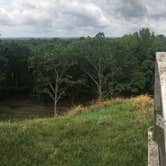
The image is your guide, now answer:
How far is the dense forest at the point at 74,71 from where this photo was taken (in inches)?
1179

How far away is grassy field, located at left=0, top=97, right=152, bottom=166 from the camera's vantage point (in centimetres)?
487

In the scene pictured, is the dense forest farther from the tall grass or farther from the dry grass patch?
the tall grass

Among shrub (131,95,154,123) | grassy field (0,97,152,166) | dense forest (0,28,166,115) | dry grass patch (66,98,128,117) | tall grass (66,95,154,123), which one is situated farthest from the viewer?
dense forest (0,28,166,115)

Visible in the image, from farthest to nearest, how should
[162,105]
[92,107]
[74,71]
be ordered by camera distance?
[74,71] < [92,107] < [162,105]

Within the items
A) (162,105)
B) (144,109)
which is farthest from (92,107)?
(162,105)

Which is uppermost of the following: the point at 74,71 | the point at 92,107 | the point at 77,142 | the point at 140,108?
the point at 74,71

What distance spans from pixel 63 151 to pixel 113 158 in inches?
31.7

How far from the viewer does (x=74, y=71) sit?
105 ft

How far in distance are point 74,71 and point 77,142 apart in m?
26.8

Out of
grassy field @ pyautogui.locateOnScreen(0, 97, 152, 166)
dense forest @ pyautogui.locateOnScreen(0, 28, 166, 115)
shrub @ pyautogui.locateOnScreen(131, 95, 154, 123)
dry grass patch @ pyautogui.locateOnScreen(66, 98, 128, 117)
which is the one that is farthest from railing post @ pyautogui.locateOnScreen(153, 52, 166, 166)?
dense forest @ pyautogui.locateOnScreen(0, 28, 166, 115)

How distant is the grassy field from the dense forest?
22406mm

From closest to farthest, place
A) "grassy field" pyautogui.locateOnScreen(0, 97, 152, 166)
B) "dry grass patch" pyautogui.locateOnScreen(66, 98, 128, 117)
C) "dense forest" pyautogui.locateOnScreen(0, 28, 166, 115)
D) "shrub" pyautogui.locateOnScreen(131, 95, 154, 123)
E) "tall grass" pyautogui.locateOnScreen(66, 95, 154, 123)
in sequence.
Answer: "grassy field" pyautogui.locateOnScreen(0, 97, 152, 166) → "shrub" pyautogui.locateOnScreen(131, 95, 154, 123) → "tall grass" pyautogui.locateOnScreen(66, 95, 154, 123) → "dry grass patch" pyautogui.locateOnScreen(66, 98, 128, 117) → "dense forest" pyautogui.locateOnScreen(0, 28, 166, 115)

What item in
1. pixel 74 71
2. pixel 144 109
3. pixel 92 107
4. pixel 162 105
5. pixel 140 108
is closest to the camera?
pixel 162 105

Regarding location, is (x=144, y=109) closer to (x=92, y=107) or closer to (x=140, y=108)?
(x=140, y=108)
